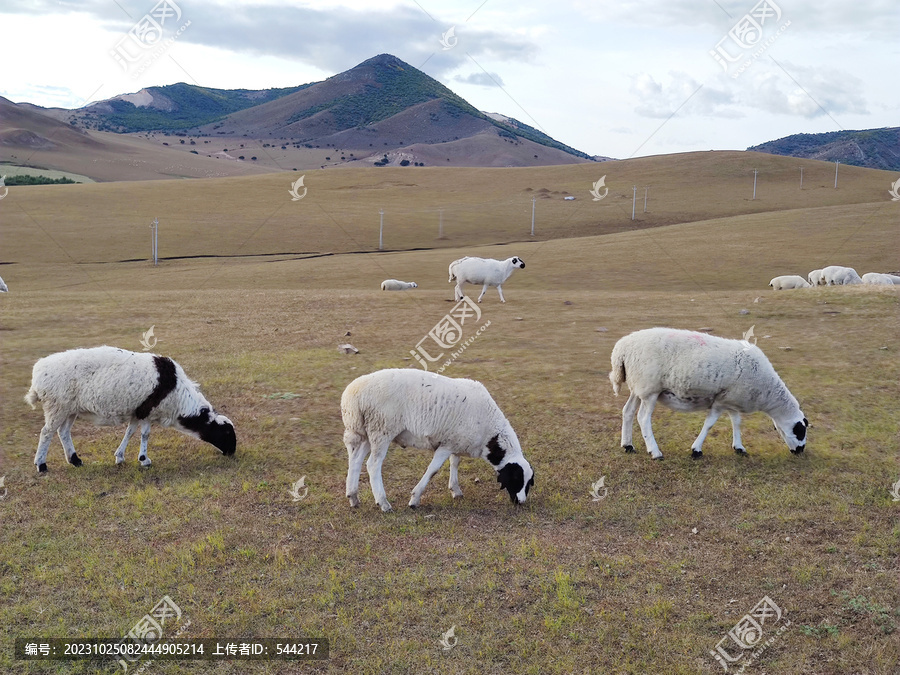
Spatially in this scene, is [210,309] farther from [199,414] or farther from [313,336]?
Answer: [199,414]

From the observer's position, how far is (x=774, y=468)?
10320 mm

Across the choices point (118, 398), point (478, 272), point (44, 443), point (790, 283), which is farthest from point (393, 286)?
point (44, 443)

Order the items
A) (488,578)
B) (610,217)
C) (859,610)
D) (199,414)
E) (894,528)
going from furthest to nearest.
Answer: (610,217) → (199,414) → (894,528) → (488,578) → (859,610)

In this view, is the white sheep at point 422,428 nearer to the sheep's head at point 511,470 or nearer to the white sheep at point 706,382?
the sheep's head at point 511,470

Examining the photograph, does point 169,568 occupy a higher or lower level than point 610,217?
lower

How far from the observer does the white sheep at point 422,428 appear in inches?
A: 360

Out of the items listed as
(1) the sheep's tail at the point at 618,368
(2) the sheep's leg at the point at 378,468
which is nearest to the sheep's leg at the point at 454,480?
(2) the sheep's leg at the point at 378,468

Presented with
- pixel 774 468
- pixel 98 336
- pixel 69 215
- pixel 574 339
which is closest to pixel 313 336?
pixel 98 336

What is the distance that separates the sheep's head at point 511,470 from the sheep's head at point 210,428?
14.7 ft

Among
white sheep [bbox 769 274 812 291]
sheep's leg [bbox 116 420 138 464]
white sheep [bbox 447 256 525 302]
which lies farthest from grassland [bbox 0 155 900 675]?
white sheep [bbox 769 274 812 291]

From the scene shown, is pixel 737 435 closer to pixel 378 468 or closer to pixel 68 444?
pixel 378 468

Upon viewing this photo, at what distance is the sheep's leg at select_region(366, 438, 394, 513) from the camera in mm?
9164

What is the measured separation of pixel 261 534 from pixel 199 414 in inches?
133

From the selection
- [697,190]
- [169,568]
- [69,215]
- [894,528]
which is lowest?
[169,568]
